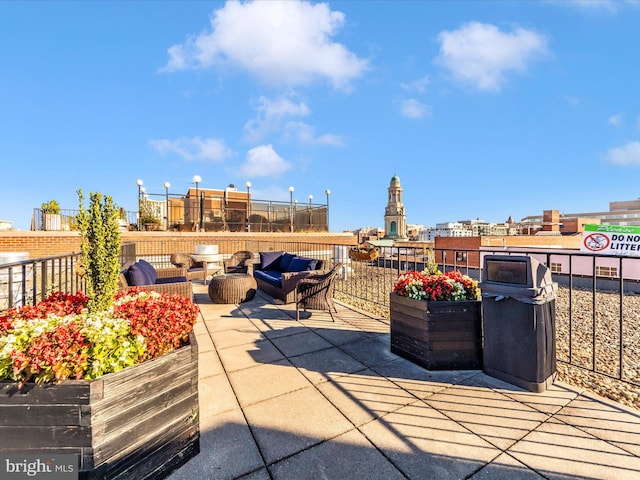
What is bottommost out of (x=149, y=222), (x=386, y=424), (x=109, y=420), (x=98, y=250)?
(x=386, y=424)

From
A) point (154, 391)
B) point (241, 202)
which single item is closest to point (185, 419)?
point (154, 391)

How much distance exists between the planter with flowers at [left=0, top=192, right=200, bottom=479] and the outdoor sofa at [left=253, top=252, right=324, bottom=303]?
10.9ft

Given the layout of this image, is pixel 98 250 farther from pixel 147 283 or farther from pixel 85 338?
pixel 147 283

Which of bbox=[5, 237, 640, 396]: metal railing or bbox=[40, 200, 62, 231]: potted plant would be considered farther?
bbox=[40, 200, 62, 231]: potted plant

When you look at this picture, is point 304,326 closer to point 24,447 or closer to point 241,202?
point 24,447

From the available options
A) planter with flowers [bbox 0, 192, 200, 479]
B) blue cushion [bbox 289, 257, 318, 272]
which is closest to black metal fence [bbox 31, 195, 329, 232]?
blue cushion [bbox 289, 257, 318, 272]

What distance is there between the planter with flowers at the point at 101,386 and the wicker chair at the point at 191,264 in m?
5.71

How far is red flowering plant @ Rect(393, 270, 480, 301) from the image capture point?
283cm

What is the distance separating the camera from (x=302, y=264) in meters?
5.99

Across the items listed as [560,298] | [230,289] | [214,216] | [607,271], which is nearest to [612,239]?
[560,298]

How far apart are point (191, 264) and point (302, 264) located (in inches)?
169

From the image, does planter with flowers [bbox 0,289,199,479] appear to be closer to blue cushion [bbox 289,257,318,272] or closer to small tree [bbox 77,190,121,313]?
small tree [bbox 77,190,121,313]

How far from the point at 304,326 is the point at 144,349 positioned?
109 inches

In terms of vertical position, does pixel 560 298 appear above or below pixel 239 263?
below
